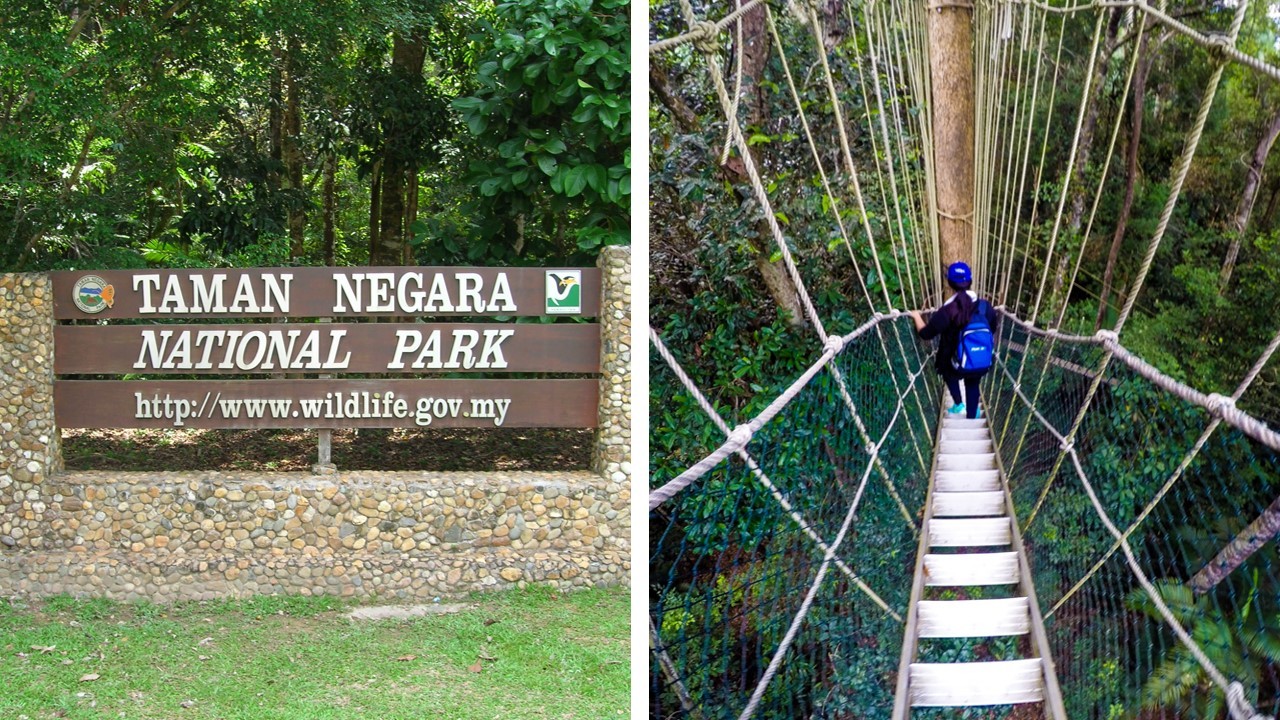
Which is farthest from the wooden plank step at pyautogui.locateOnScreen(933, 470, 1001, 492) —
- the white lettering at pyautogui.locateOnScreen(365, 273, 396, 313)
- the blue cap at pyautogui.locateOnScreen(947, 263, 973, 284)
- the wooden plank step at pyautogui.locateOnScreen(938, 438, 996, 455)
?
the white lettering at pyautogui.locateOnScreen(365, 273, 396, 313)

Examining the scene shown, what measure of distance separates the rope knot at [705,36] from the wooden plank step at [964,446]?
6.65 ft

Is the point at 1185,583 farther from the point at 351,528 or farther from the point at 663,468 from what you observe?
the point at 351,528

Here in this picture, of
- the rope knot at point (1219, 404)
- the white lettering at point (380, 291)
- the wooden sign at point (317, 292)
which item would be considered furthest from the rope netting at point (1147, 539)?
the white lettering at point (380, 291)

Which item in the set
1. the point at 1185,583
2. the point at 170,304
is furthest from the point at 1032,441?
the point at 170,304

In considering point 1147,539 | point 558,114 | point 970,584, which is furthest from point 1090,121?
point 970,584

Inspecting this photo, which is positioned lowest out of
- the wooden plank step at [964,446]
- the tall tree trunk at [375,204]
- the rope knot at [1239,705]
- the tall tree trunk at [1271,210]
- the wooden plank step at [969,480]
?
the rope knot at [1239,705]

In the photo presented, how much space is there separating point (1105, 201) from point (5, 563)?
402 cm

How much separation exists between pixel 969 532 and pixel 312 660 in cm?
203

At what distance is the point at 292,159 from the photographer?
5.86 m

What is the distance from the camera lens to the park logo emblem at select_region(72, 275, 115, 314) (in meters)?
3.93

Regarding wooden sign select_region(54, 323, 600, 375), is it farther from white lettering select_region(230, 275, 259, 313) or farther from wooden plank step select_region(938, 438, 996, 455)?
wooden plank step select_region(938, 438, 996, 455)

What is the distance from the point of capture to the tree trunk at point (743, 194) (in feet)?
10.1

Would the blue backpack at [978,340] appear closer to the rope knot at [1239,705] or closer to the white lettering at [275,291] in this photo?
the rope knot at [1239,705]

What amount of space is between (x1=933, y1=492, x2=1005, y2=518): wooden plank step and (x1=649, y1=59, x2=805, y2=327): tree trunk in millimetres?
750
